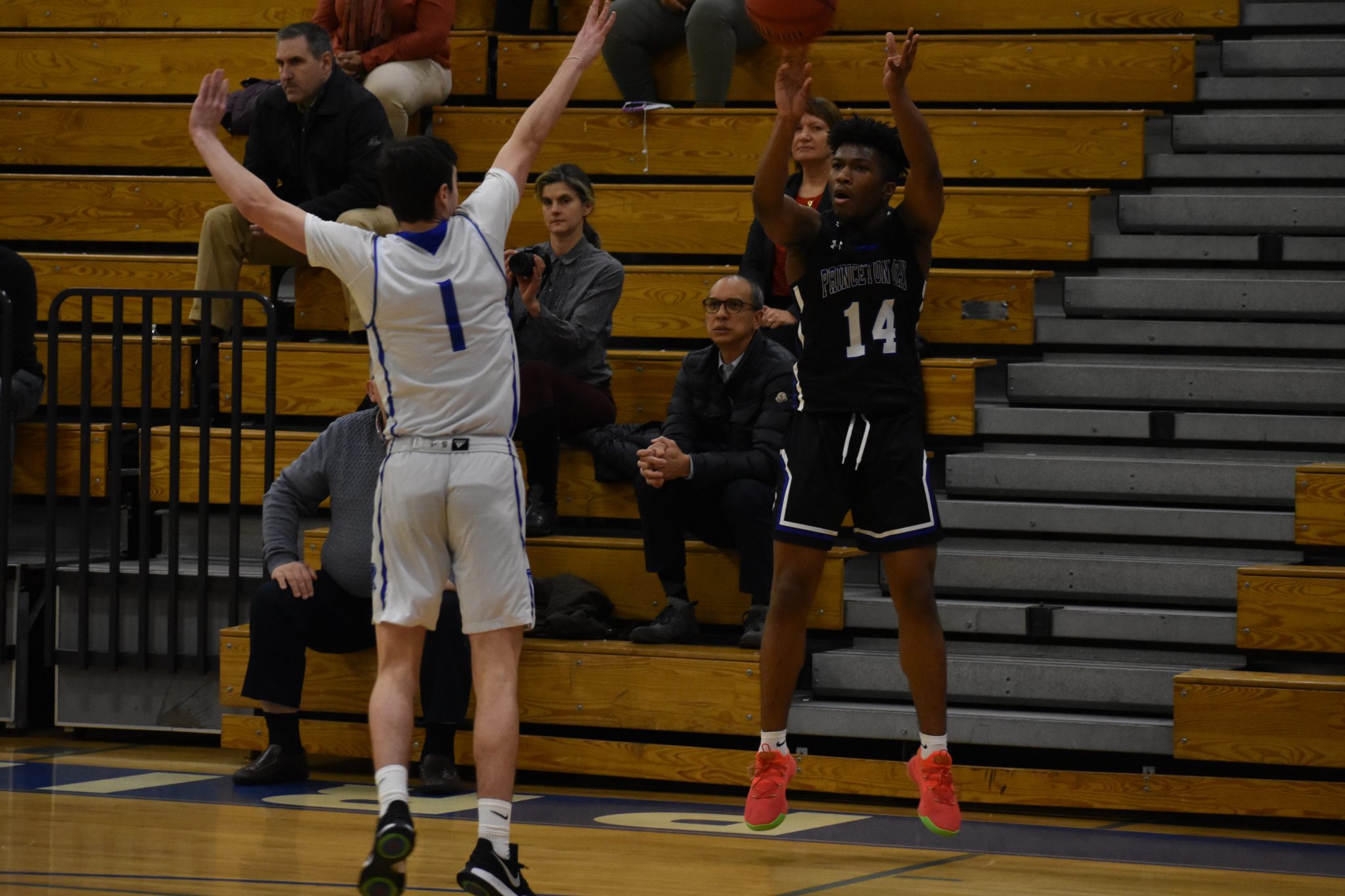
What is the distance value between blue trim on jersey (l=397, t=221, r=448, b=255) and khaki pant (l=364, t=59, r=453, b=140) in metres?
3.76

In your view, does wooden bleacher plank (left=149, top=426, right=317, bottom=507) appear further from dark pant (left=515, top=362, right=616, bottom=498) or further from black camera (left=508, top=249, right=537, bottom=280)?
black camera (left=508, top=249, right=537, bottom=280)

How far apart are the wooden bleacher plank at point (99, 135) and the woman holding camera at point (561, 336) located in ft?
8.22

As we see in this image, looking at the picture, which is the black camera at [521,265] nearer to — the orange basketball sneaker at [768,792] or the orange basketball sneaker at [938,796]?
the orange basketball sneaker at [768,792]

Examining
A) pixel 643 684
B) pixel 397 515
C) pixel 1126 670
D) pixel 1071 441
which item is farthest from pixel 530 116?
pixel 1071 441

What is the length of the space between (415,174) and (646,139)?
13.5 feet

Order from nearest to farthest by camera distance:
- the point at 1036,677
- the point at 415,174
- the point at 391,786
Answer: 1. the point at 391,786
2. the point at 415,174
3. the point at 1036,677

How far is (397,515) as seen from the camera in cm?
397

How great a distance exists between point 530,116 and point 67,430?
3294 mm

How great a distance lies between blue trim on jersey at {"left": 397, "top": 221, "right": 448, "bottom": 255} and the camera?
3.99 metres

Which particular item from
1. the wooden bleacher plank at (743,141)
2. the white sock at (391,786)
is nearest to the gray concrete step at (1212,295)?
the wooden bleacher plank at (743,141)

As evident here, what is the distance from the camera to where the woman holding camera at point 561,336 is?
614cm

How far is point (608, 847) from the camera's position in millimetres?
4777

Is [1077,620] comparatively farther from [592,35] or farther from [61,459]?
[61,459]

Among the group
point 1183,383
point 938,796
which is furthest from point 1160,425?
point 938,796
